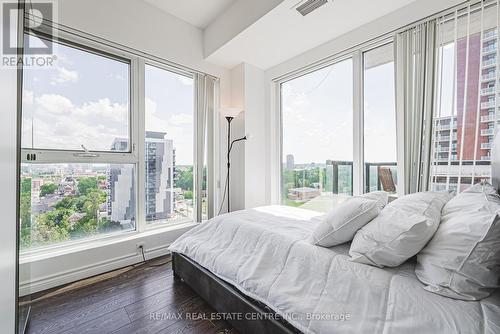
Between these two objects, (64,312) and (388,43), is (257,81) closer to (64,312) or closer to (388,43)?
(388,43)

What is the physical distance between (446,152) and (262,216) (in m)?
1.72

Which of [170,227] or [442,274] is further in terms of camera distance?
[170,227]

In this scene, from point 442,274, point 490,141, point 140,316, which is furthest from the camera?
point 490,141

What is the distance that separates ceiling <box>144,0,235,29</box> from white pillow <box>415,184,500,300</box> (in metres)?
3.02

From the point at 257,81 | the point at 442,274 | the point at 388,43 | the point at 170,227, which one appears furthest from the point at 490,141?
the point at 170,227

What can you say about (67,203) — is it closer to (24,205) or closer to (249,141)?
(24,205)

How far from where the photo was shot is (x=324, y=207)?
2861mm

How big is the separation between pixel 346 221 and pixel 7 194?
5.25 feet

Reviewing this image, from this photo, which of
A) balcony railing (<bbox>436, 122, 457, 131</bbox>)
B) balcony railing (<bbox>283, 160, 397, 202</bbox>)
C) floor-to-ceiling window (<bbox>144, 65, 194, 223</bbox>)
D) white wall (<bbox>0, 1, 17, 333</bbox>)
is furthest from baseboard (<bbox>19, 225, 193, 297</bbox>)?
balcony railing (<bbox>436, 122, 457, 131</bbox>)

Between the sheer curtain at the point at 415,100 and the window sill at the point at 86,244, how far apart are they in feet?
8.81

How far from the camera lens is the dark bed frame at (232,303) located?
43.9 inches

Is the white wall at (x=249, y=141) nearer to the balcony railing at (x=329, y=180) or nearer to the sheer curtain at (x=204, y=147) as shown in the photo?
the sheer curtain at (x=204, y=147)

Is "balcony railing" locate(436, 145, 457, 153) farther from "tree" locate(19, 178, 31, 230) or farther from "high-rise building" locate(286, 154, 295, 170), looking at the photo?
"tree" locate(19, 178, 31, 230)

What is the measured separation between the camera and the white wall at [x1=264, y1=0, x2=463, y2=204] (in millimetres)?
2000
